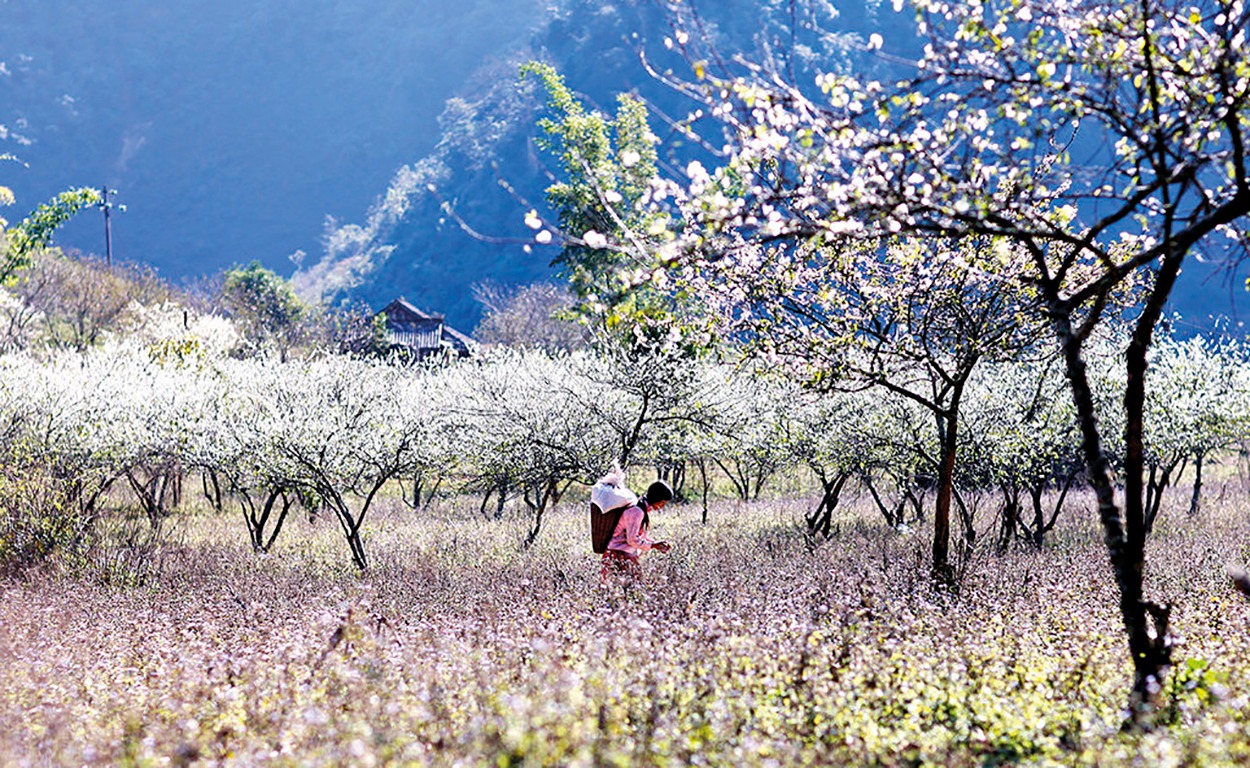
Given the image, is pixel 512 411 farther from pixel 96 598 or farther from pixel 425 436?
pixel 96 598

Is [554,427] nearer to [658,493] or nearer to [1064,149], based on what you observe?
[658,493]

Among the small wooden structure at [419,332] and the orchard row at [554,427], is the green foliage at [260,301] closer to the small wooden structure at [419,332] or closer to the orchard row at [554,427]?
the small wooden structure at [419,332]

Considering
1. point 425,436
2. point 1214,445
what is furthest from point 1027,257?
point 1214,445

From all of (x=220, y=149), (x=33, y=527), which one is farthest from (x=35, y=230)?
(x=220, y=149)

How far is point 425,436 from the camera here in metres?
15.4

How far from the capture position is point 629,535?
943 centimetres

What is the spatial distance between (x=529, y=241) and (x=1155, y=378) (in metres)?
17.4

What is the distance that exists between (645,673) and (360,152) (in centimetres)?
18904

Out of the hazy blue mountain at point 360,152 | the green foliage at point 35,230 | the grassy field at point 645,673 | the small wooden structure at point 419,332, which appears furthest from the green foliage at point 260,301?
the grassy field at point 645,673

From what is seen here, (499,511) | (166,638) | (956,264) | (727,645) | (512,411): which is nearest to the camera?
(727,645)

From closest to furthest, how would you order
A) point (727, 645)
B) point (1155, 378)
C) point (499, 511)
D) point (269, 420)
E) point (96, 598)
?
point (727, 645) → point (96, 598) → point (269, 420) → point (1155, 378) → point (499, 511)

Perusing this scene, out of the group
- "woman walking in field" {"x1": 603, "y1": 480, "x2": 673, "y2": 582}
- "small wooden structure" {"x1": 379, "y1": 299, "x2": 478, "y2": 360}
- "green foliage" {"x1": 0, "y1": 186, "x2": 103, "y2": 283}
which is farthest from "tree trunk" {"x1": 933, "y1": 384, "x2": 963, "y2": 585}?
"small wooden structure" {"x1": 379, "y1": 299, "x2": 478, "y2": 360}

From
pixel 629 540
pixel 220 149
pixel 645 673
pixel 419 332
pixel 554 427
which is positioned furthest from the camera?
pixel 220 149

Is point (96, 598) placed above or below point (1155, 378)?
below
